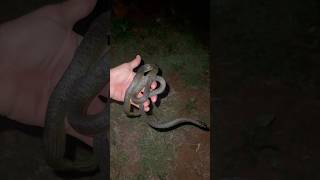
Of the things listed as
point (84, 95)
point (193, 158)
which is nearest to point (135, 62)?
point (84, 95)

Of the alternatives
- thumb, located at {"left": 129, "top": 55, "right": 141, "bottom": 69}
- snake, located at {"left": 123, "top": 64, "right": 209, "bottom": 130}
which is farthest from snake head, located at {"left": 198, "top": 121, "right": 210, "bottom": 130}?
thumb, located at {"left": 129, "top": 55, "right": 141, "bottom": 69}

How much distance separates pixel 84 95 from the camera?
9.16 ft

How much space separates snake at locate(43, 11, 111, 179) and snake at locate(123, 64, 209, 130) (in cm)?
15

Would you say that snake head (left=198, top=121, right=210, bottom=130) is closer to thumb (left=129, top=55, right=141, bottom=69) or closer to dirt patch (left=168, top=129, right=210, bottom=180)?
dirt patch (left=168, top=129, right=210, bottom=180)

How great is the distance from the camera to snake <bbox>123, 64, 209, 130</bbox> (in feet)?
8.75

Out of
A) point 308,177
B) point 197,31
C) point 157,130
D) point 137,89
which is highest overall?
point 197,31

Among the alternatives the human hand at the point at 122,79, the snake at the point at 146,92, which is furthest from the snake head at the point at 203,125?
the human hand at the point at 122,79

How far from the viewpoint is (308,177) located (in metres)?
2.95

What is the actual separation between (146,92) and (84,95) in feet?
1.22

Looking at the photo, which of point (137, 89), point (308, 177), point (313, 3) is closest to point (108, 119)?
point (137, 89)

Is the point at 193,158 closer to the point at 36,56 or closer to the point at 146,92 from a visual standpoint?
the point at 146,92

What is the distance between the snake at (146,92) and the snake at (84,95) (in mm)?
151

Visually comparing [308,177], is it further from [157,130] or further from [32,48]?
[32,48]

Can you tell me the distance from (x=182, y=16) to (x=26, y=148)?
1178mm
